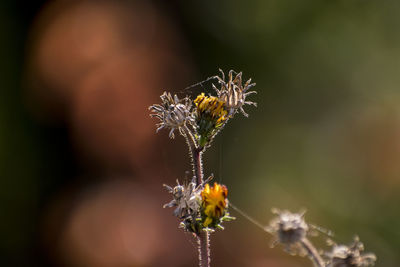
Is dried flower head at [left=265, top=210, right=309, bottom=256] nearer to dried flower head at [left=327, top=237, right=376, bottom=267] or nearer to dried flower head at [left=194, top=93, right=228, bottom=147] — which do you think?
dried flower head at [left=327, top=237, right=376, bottom=267]

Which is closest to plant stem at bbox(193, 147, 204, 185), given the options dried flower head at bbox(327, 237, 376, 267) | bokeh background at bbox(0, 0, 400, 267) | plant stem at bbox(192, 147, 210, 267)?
plant stem at bbox(192, 147, 210, 267)

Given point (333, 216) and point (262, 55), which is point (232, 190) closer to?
point (333, 216)

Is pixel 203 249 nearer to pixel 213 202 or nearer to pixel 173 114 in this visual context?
pixel 213 202

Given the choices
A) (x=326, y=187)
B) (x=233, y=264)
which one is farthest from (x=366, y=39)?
(x=233, y=264)

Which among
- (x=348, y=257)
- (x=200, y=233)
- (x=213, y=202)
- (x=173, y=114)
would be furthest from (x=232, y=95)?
(x=348, y=257)

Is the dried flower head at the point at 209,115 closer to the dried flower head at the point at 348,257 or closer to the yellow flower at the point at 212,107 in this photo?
the yellow flower at the point at 212,107

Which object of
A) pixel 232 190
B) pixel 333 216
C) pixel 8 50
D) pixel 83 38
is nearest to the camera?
pixel 333 216

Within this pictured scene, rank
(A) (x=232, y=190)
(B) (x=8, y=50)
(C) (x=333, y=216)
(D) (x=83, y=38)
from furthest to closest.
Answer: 1. (D) (x=83, y=38)
2. (B) (x=8, y=50)
3. (A) (x=232, y=190)
4. (C) (x=333, y=216)
